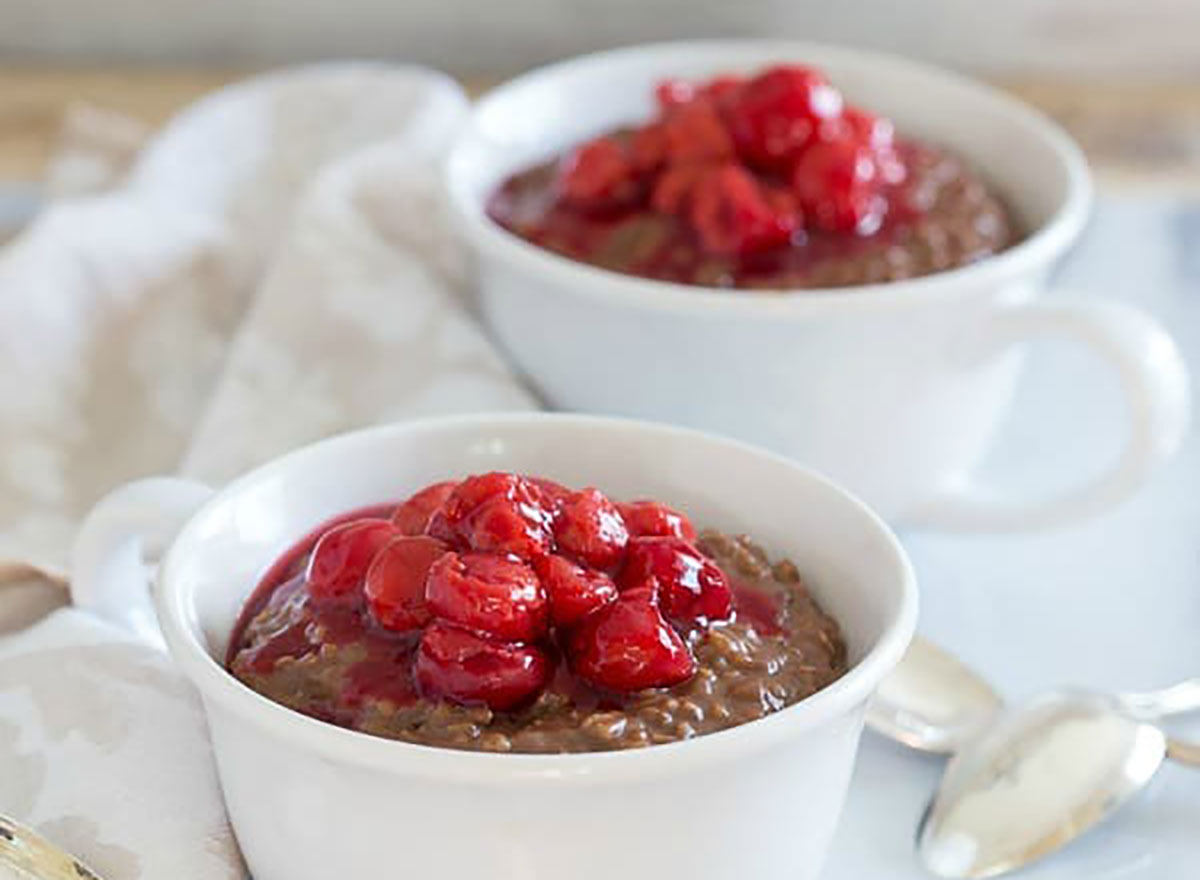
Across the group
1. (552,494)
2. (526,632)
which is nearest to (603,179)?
(552,494)

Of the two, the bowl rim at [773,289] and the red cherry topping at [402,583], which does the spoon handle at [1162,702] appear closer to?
the bowl rim at [773,289]

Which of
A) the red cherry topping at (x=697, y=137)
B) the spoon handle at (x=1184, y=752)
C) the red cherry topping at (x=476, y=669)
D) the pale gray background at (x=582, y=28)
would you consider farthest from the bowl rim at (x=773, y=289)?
the pale gray background at (x=582, y=28)

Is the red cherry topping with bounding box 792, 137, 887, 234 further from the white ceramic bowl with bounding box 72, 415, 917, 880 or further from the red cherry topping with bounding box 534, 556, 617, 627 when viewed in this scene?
the red cherry topping with bounding box 534, 556, 617, 627

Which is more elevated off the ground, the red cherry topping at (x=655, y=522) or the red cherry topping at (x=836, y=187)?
the red cherry topping at (x=655, y=522)

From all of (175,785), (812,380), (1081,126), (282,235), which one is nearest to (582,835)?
(175,785)

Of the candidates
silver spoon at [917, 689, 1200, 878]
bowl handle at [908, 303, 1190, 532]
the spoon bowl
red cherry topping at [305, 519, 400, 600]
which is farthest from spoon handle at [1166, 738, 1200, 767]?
red cherry topping at [305, 519, 400, 600]

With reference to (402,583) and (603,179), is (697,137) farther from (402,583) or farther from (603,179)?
(402,583)

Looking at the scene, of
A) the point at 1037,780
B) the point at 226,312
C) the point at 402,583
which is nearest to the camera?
the point at 402,583
